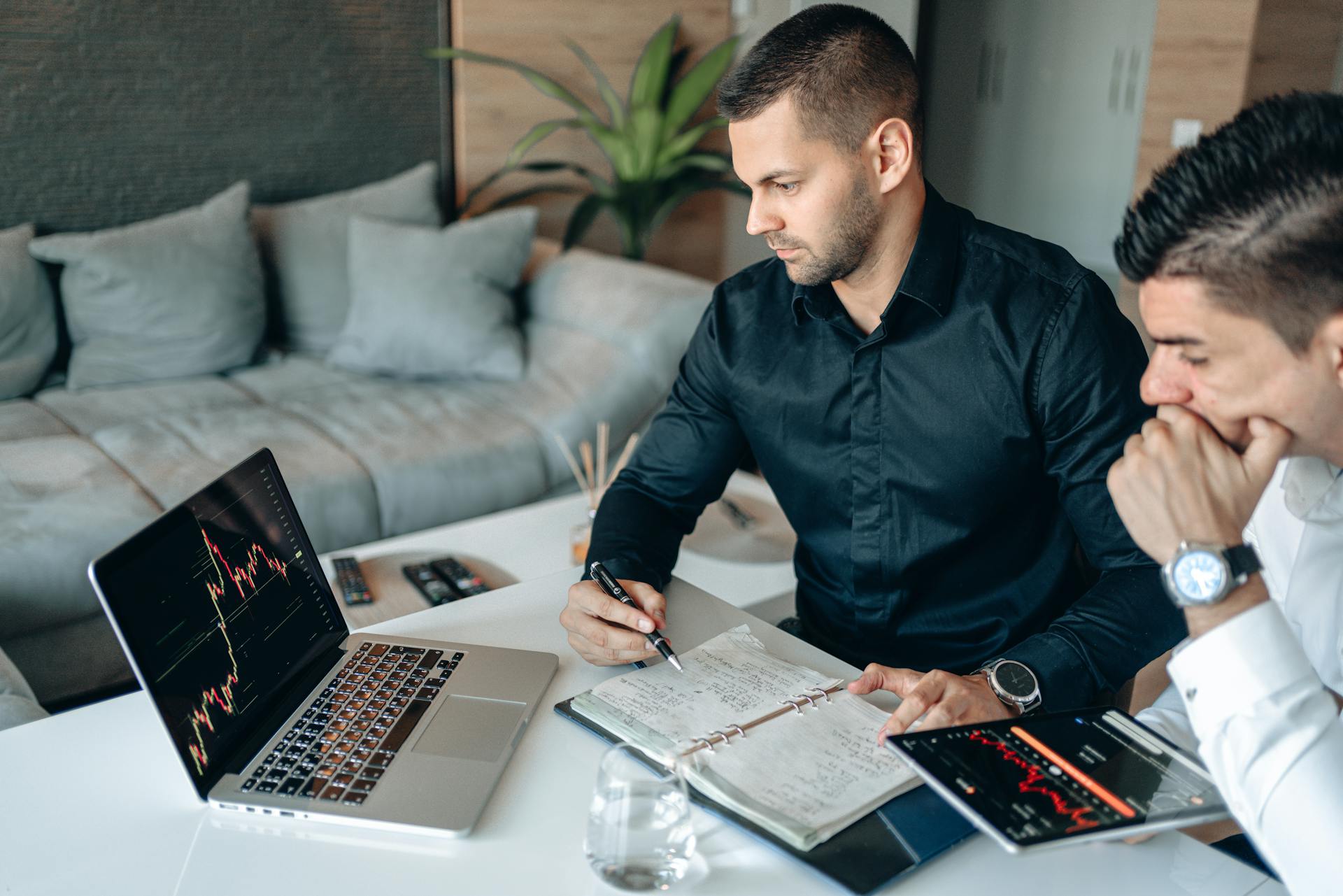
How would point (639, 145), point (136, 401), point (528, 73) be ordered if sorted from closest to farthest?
point (136, 401) < point (528, 73) < point (639, 145)

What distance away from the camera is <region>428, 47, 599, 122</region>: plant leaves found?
335 centimetres

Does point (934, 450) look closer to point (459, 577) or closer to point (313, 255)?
point (459, 577)

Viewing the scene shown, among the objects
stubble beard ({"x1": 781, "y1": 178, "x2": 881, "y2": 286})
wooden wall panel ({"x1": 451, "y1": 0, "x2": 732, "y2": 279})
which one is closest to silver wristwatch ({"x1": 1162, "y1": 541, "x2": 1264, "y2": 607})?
stubble beard ({"x1": 781, "y1": 178, "x2": 881, "y2": 286})

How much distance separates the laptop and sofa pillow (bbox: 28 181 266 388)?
2.02m

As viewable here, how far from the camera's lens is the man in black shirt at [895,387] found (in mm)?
1258

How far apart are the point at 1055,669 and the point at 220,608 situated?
79 cm

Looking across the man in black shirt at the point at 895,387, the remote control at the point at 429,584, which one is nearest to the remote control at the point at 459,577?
the remote control at the point at 429,584

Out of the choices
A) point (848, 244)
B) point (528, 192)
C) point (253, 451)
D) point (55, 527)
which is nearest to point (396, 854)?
point (848, 244)

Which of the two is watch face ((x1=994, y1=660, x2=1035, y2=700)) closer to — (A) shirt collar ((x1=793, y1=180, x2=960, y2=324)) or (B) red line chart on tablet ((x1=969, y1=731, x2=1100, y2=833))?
(B) red line chart on tablet ((x1=969, y1=731, x2=1100, y2=833))

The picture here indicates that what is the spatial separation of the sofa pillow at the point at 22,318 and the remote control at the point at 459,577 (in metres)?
1.63

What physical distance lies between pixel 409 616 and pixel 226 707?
308mm

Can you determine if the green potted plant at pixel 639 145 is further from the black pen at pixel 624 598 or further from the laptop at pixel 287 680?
the laptop at pixel 287 680

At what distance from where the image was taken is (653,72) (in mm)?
3584

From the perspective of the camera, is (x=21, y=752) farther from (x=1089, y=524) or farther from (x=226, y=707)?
(x=1089, y=524)
